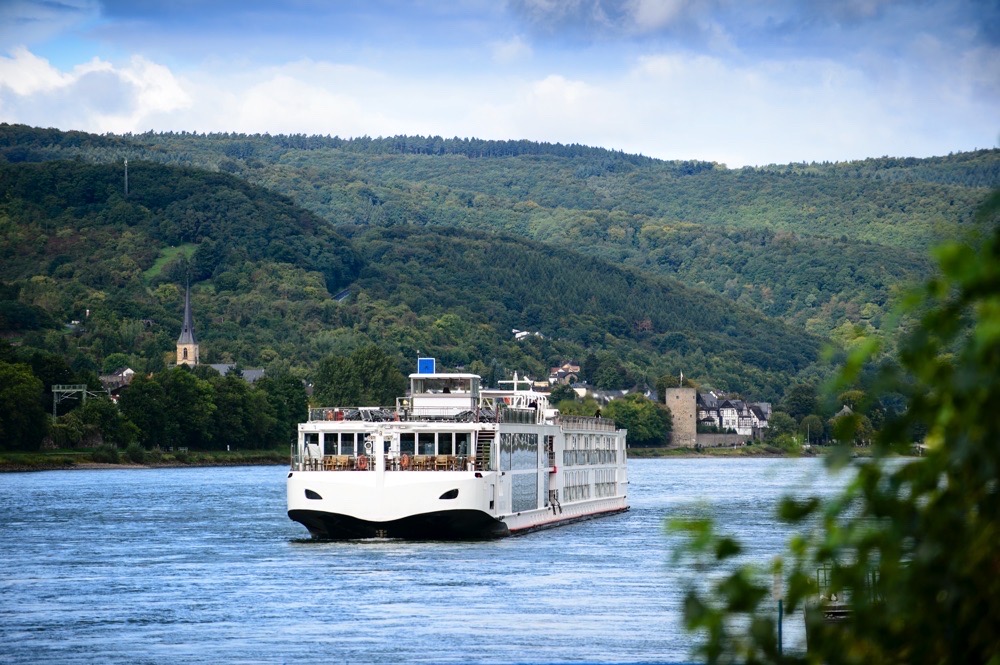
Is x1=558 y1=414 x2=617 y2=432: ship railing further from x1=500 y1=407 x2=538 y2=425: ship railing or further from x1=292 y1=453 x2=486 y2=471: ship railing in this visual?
x1=292 y1=453 x2=486 y2=471: ship railing

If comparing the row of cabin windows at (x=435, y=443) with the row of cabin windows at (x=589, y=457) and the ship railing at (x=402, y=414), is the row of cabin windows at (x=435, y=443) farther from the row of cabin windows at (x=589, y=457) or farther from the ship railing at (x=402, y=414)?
the row of cabin windows at (x=589, y=457)

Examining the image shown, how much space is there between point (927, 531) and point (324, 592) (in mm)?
33383

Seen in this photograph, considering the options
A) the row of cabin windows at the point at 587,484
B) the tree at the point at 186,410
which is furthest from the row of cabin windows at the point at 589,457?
the tree at the point at 186,410

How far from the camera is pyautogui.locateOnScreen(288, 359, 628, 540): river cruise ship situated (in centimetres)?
4953

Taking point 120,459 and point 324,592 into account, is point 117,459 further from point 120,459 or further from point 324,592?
point 324,592

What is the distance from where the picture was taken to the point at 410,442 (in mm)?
51812

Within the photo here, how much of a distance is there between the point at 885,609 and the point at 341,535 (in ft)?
151

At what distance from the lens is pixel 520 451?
2231 inches

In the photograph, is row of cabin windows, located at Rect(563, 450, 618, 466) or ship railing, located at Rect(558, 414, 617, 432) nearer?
ship railing, located at Rect(558, 414, 617, 432)

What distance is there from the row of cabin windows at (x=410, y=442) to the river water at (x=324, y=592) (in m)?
3.07

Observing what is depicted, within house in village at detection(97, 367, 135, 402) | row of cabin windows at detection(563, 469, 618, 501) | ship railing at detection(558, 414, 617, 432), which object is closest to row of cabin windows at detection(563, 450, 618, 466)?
row of cabin windows at detection(563, 469, 618, 501)

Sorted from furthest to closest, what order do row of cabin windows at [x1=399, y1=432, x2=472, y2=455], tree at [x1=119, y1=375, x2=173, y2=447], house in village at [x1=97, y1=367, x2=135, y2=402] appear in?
1. house in village at [x1=97, y1=367, x2=135, y2=402]
2. tree at [x1=119, y1=375, x2=173, y2=447]
3. row of cabin windows at [x1=399, y1=432, x2=472, y2=455]

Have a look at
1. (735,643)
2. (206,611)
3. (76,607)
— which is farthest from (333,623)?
(735,643)

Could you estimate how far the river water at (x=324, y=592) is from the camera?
1198 inches
